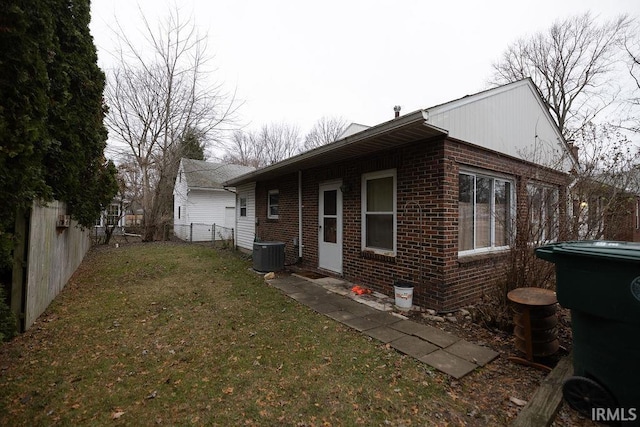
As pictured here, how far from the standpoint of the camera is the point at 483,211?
18.1 ft

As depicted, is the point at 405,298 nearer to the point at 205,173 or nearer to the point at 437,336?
the point at 437,336

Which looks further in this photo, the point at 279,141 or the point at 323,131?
the point at 279,141

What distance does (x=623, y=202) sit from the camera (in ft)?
16.4

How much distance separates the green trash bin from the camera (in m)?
1.97

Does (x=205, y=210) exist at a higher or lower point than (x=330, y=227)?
higher

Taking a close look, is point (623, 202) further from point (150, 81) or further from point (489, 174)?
point (150, 81)

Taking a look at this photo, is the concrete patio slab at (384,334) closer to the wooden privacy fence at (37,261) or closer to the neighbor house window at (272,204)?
the wooden privacy fence at (37,261)

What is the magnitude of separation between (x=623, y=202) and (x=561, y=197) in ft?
4.80

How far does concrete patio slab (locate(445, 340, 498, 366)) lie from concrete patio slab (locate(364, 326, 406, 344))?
2.08 ft

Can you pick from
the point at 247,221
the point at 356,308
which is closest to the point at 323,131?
the point at 247,221

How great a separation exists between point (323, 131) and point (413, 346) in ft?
96.8

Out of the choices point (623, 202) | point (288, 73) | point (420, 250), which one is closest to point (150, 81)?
point (288, 73)

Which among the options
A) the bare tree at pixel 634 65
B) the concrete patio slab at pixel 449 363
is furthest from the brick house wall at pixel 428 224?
the bare tree at pixel 634 65

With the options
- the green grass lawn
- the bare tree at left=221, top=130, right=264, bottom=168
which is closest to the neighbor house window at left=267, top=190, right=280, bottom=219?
the green grass lawn
